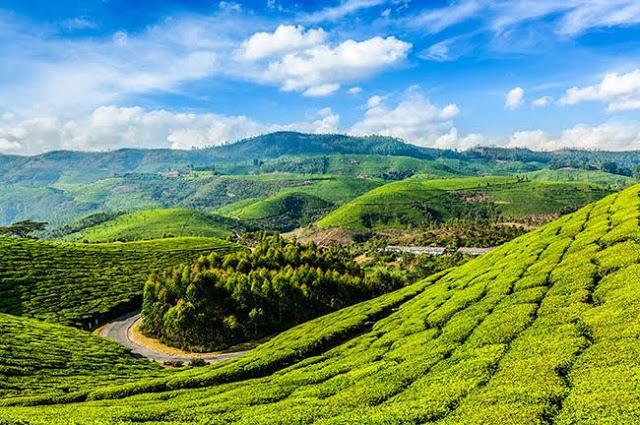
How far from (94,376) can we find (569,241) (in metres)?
67.4

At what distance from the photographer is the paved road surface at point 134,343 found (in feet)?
332

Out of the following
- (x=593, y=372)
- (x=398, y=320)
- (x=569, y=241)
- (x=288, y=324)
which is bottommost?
(x=288, y=324)

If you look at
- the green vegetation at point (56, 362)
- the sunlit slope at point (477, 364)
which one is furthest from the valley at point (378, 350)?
the green vegetation at point (56, 362)

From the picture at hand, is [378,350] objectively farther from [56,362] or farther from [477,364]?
[56,362]

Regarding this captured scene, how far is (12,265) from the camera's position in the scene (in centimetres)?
14538

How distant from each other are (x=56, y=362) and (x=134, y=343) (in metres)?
43.0

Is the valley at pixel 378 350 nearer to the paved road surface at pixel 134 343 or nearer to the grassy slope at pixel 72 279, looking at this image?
the paved road surface at pixel 134 343

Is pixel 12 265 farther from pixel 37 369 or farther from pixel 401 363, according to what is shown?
pixel 401 363

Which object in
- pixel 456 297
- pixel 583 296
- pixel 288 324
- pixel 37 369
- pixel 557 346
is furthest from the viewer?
pixel 288 324

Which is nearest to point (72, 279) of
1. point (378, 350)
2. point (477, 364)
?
point (378, 350)

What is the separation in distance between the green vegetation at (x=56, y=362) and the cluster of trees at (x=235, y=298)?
17.6 meters

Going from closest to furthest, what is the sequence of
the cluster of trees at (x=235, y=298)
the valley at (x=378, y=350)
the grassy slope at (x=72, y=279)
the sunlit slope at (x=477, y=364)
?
the sunlit slope at (x=477, y=364) < the valley at (x=378, y=350) < the cluster of trees at (x=235, y=298) < the grassy slope at (x=72, y=279)

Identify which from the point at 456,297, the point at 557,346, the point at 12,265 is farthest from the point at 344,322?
the point at 12,265

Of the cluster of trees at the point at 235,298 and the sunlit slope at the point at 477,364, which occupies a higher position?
the sunlit slope at the point at 477,364
